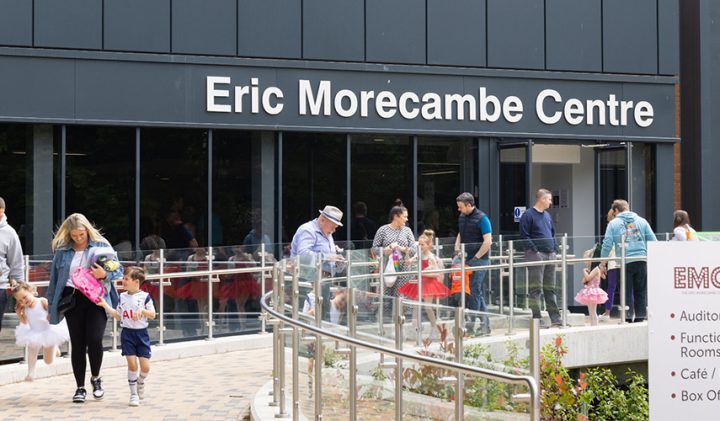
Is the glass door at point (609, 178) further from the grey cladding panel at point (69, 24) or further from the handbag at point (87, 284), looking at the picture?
the handbag at point (87, 284)

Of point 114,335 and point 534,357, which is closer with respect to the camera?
point 534,357

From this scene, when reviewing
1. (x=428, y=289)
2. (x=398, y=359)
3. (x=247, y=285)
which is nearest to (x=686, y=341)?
(x=398, y=359)

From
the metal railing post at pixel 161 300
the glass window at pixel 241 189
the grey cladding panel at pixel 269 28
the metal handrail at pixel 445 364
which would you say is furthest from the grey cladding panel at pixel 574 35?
the metal handrail at pixel 445 364

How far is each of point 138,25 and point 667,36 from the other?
9894 mm

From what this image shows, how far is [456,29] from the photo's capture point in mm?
21625

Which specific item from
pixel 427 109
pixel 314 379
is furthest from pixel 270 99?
pixel 314 379

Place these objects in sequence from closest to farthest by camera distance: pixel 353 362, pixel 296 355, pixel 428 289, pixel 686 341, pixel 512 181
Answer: pixel 353 362 → pixel 686 341 → pixel 296 355 → pixel 428 289 → pixel 512 181

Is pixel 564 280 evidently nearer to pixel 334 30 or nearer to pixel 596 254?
pixel 596 254

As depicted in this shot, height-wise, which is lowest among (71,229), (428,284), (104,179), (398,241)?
(428,284)

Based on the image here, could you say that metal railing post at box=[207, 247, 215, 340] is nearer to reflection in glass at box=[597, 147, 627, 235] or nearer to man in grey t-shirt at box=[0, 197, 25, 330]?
man in grey t-shirt at box=[0, 197, 25, 330]

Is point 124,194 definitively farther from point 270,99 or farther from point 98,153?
point 270,99

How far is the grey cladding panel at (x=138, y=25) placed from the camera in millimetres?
19181

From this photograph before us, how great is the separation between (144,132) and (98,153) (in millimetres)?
797

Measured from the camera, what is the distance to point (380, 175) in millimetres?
21219
